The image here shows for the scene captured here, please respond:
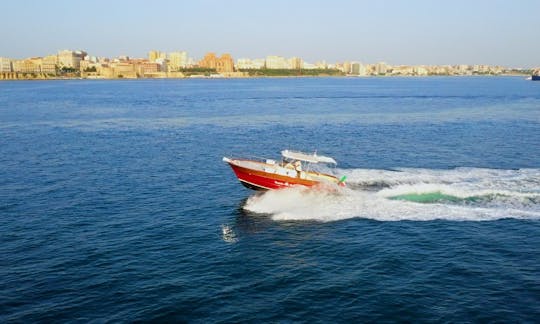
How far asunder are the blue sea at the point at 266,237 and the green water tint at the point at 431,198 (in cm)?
25

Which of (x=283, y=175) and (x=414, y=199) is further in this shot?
(x=283, y=175)

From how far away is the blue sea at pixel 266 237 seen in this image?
78.0 feet

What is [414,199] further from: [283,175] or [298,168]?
[283,175]

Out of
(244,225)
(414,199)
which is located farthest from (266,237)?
(414,199)

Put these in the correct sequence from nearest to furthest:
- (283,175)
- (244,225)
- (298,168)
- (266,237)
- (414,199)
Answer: (266,237), (244,225), (414,199), (283,175), (298,168)

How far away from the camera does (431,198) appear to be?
133 feet

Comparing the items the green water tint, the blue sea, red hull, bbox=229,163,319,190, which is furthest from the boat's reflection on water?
the green water tint

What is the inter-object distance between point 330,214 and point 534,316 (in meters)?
17.2

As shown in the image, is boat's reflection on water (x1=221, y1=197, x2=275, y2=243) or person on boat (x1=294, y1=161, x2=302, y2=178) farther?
person on boat (x1=294, y1=161, x2=302, y2=178)

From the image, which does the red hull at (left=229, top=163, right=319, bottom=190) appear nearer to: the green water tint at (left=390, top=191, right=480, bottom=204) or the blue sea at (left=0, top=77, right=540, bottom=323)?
the blue sea at (left=0, top=77, right=540, bottom=323)

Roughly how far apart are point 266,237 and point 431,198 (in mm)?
15916

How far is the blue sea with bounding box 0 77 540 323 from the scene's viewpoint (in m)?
23.8

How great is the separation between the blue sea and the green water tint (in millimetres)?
247

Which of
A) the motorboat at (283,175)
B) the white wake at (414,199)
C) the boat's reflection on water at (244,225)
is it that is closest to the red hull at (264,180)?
the motorboat at (283,175)
